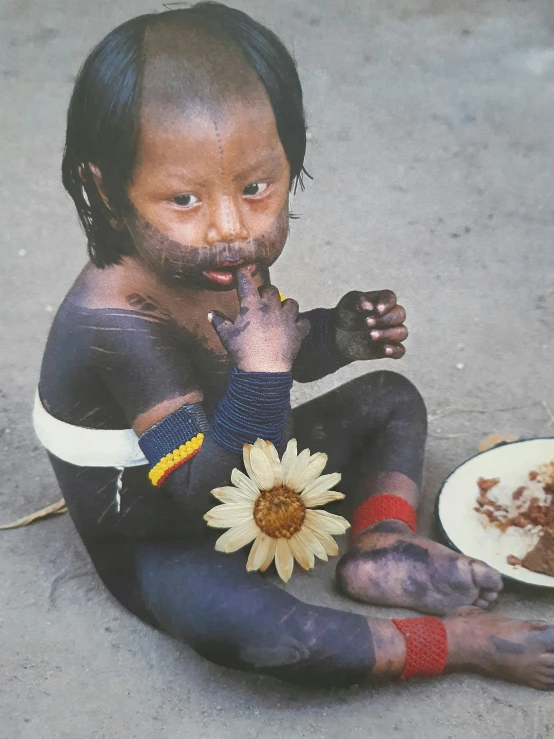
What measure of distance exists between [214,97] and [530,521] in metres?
0.99

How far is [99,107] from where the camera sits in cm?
139

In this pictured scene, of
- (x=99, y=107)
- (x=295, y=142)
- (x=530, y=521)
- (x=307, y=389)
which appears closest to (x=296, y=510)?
(x=307, y=389)

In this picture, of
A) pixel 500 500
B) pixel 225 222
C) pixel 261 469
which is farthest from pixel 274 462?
pixel 500 500

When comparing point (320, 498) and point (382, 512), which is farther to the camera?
point (382, 512)

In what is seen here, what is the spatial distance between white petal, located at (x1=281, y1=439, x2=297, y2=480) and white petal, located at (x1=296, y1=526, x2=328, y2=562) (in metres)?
0.10

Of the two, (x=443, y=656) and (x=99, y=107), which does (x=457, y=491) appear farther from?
(x=99, y=107)

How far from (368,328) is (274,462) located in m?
0.32

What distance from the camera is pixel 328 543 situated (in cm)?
157

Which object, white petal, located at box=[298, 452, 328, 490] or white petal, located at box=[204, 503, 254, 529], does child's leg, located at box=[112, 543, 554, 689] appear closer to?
white petal, located at box=[204, 503, 254, 529]

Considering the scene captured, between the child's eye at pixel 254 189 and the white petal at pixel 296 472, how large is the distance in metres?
0.45

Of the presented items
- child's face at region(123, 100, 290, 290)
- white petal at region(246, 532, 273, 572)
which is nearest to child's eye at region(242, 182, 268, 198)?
child's face at region(123, 100, 290, 290)

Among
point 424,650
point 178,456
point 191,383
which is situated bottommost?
point 424,650

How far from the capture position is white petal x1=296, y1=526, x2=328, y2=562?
5.08 feet

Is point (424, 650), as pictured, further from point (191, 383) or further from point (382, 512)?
point (191, 383)
